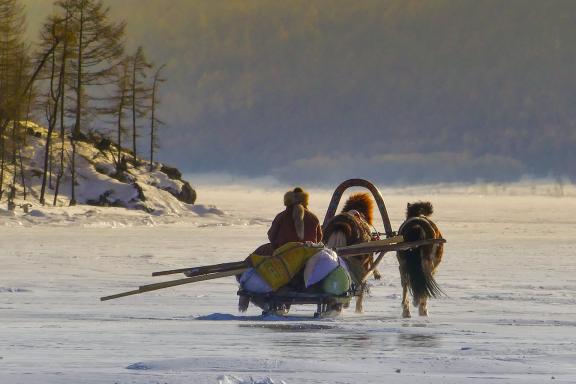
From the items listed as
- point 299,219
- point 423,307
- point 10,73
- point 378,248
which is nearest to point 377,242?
point 378,248

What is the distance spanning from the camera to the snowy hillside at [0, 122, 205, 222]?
5709 cm

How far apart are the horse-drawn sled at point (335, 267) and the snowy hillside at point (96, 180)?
3611cm

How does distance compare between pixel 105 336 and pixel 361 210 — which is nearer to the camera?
pixel 105 336

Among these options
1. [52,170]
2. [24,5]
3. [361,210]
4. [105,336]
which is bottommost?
[105,336]

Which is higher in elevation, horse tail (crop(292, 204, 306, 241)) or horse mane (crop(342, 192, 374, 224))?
horse mane (crop(342, 192, 374, 224))

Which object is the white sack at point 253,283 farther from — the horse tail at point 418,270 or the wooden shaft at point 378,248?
the horse tail at point 418,270

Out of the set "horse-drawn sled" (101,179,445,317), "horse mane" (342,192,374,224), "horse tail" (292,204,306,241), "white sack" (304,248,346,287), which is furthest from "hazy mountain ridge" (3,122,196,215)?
"white sack" (304,248,346,287)

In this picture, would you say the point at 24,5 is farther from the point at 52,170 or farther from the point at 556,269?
the point at 556,269

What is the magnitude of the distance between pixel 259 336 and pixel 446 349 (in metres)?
1.96

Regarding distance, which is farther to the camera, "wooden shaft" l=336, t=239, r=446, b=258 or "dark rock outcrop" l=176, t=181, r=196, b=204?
"dark rock outcrop" l=176, t=181, r=196, b=204

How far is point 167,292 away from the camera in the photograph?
1820 centimetres

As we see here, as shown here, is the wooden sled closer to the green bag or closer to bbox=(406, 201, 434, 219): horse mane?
the green bag

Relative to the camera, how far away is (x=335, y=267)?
44.8 ft

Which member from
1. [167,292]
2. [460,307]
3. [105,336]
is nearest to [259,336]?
[105,336]
